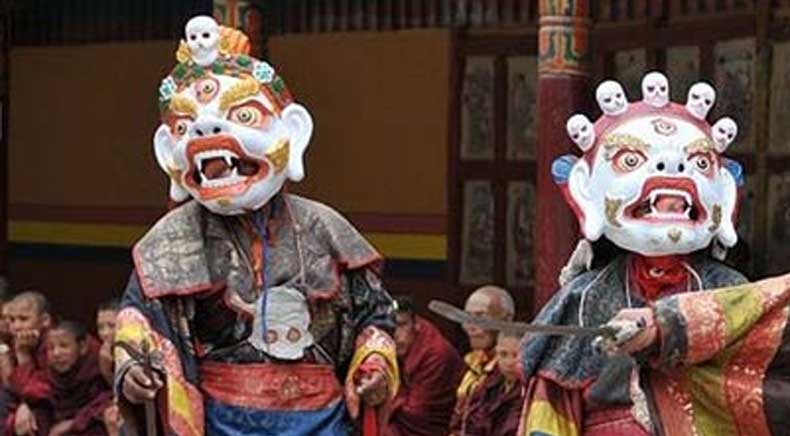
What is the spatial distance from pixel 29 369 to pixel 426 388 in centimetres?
153

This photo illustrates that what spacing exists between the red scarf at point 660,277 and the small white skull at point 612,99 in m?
0.38

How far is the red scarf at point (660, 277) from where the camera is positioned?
5.41 m

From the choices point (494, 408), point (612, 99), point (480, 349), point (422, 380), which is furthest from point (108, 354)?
point (612, 99)

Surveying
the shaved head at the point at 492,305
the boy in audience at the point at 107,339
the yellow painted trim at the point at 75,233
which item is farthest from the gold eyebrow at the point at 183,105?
the yellow painted trim at the point at 75,233

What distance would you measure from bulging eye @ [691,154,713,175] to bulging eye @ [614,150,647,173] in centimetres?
12

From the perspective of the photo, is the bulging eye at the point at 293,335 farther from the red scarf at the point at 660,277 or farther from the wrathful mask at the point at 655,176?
the red scarf at the point at 660,277

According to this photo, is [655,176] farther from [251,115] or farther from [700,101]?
[251,115]

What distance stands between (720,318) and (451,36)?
4612mm

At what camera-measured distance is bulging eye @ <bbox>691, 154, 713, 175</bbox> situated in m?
5.44

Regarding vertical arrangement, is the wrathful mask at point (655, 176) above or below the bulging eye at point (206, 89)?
below

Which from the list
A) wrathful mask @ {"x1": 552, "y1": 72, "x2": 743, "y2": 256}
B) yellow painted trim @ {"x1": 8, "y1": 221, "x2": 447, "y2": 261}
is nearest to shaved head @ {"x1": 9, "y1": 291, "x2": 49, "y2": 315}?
yellow painted trim @ {"x1": 8, "y1": 221, "x2": 447, "y2": 261}

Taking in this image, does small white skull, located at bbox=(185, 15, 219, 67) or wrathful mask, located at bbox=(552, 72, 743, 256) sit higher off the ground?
small white skull, located at bbox=(185, 15, 219, 67)

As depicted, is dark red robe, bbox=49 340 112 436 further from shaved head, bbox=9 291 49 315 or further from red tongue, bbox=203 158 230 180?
red tongue, bbox=203 158 230 180

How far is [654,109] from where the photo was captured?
555 centimetres
